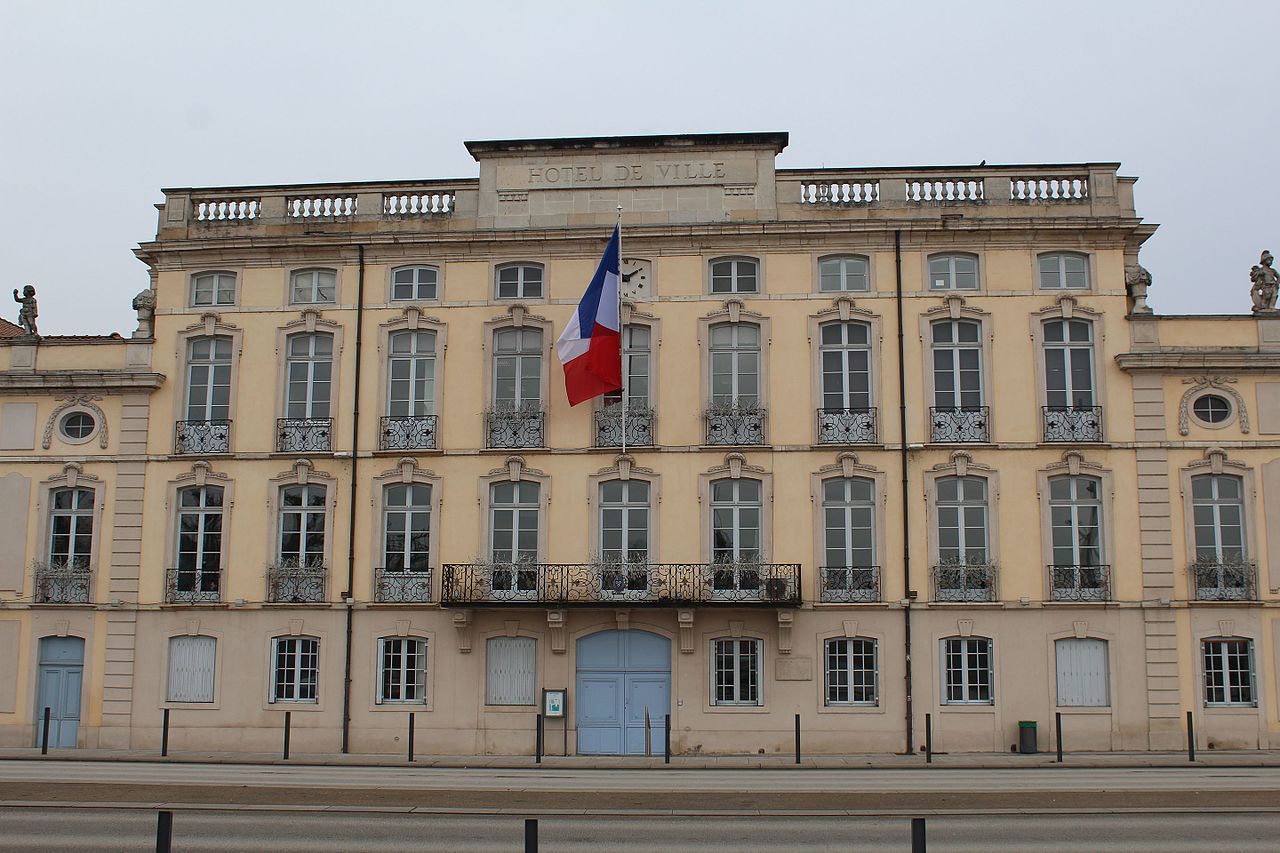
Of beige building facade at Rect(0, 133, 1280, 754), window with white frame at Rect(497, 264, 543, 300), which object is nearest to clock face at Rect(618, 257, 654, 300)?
beige building facade at Rect(0, 133, 1280, 754)

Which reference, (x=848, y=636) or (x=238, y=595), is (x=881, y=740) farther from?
(x=238, y=595)

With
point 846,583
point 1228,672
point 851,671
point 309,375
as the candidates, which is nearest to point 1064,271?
point 846,583

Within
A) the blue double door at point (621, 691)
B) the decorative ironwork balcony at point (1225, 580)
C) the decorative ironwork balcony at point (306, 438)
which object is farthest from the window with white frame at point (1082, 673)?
the decorative ironwork balcony at point (306, 438)

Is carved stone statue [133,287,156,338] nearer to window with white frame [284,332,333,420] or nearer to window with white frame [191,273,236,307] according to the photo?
window with white frame [191,273,236,307]

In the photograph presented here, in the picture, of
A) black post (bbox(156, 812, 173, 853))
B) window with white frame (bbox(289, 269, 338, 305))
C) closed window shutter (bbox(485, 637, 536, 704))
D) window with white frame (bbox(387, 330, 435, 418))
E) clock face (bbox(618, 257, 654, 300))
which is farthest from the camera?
window with white frame (bbox(289, 269, 338, 305))

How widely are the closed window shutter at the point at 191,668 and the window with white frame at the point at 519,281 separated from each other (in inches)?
378

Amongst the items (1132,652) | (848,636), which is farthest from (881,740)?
(1132,652)

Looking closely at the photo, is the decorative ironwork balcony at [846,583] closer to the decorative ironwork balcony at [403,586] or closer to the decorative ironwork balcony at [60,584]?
the decorative ironwork balcony at [403,586]

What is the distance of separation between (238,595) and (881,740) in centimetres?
1356

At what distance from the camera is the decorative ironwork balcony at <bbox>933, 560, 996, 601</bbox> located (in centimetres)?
2727

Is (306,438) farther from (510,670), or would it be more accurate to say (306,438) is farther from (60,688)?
(60,688)

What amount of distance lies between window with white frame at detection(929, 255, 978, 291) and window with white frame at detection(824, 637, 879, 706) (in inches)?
298

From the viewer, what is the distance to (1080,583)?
2714 centimetres

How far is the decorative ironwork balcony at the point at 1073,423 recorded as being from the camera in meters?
27.6
